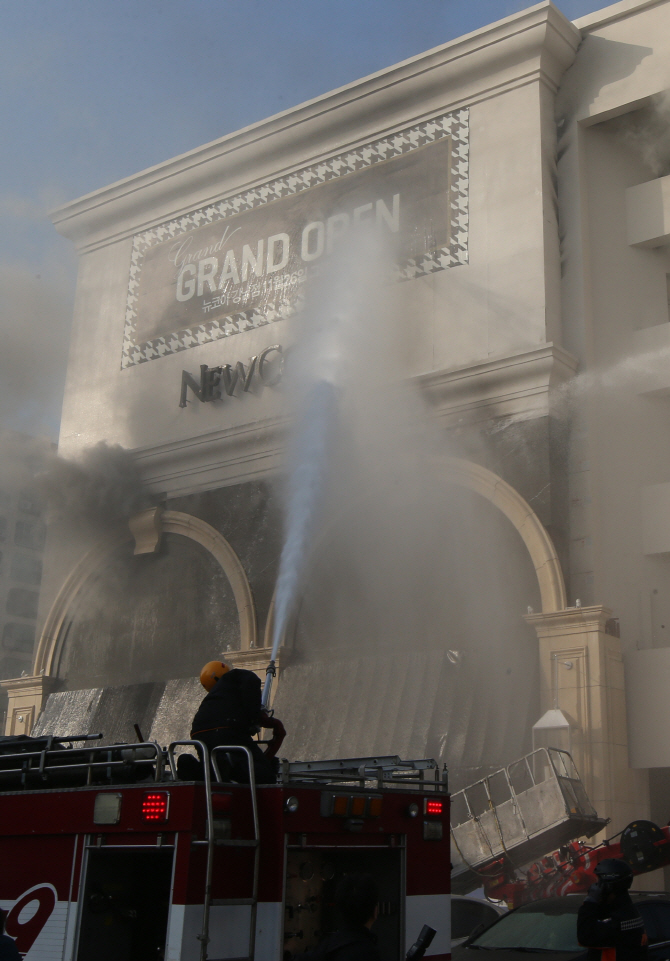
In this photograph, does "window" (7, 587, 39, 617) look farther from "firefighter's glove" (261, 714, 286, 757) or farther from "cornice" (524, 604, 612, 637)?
"firefighter's glove" (261, 714, 286, 757)

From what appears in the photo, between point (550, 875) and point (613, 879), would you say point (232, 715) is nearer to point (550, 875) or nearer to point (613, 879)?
point (613, 879)

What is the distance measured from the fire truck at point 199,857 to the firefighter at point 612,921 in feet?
3.24

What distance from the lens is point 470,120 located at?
1948 cm

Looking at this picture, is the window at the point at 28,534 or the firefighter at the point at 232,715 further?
the window at the point at 28,534

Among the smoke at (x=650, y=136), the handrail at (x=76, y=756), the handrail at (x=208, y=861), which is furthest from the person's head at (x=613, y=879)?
the smoke at (x=650, y=136)

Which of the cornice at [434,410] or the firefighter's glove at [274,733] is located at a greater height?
the cornice at [434,410]

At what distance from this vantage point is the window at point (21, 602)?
5541 cm

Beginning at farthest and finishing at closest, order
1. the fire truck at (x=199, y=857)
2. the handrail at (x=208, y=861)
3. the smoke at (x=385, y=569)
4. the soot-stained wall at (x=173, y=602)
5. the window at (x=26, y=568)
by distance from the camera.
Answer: the window at (x=26, y=568) → the soot-stained wall at (x=173, y=602) → the smoke at (x=385, y=569) → the fire truck at (x=199, y=857) → the handrail at (x=208, y=861)

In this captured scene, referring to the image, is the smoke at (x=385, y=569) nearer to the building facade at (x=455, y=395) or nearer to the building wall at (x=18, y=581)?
the building facade at (x=455, y=395)

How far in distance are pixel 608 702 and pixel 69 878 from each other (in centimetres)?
1108

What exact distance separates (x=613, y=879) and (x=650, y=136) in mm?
16273

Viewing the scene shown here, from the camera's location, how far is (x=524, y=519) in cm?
1664

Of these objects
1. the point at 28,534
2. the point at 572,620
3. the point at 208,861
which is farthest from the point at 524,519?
the point at 28,534

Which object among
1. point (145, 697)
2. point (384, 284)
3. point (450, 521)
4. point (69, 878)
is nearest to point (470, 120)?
point (384, 284)
